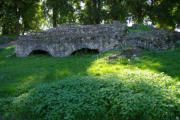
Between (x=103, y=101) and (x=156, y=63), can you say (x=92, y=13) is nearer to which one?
(x=156, y=63)

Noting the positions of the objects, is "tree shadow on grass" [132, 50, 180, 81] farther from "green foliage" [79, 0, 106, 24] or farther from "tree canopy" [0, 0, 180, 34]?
A: "green foliage" [79, 0, 106, 24]

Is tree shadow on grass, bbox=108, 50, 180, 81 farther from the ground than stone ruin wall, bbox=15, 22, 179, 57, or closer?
closer

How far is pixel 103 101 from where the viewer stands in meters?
4.27

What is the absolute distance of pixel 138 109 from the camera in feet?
12.6

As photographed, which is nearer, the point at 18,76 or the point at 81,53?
the point at 18,76

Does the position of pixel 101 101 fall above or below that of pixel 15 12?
below

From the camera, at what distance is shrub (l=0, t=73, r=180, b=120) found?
387 cm

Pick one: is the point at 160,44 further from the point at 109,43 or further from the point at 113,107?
the point at 113,107

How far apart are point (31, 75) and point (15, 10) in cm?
2652

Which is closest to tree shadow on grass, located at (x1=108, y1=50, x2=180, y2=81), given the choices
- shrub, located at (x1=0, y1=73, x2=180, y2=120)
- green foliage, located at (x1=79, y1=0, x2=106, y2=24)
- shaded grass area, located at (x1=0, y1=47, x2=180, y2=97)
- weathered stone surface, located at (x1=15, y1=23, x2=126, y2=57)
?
shaded grass area, located at (x1=0, y1=47, x2=180, y2=97)

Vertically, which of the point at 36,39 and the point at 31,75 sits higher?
the point at 36,39

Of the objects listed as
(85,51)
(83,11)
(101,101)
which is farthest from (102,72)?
(83,11)

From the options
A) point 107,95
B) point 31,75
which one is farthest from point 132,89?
point 31,75

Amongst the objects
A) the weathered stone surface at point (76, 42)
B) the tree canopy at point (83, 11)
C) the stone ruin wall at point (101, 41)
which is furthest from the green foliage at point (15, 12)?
the stone ruin wall at point (101, 41)
